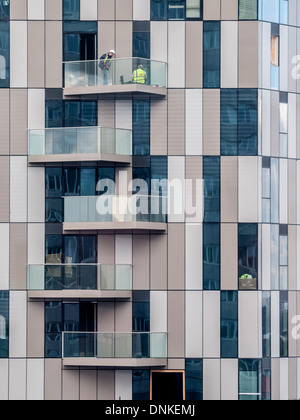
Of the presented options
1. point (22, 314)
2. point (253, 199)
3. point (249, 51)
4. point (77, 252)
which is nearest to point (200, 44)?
point (249, 51)

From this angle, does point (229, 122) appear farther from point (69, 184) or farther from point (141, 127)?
point (69, 184)

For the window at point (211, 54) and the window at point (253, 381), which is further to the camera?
the window at point (211, 54)

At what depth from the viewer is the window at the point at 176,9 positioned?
177ft

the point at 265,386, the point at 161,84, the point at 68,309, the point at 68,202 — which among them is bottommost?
the point at 265,386

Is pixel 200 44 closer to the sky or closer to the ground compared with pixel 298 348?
closer to the sky

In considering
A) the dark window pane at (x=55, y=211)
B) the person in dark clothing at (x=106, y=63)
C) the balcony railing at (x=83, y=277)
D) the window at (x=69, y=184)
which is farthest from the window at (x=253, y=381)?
the person in dark clothing at (x=106, y=63)

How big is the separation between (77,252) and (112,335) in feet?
12.7

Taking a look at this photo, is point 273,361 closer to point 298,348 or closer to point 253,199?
point 298,348

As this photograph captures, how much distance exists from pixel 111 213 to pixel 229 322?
266 inches

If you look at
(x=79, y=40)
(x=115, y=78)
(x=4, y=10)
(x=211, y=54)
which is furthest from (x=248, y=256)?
(x=4, y=10)

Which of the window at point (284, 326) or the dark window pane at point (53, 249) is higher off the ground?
the dark window pane at point (53, 249)

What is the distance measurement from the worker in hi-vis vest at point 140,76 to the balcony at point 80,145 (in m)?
2.15

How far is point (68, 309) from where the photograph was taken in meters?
53.4

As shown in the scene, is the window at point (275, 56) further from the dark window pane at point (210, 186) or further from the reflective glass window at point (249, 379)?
the reflective glass window at point (249, 379)
